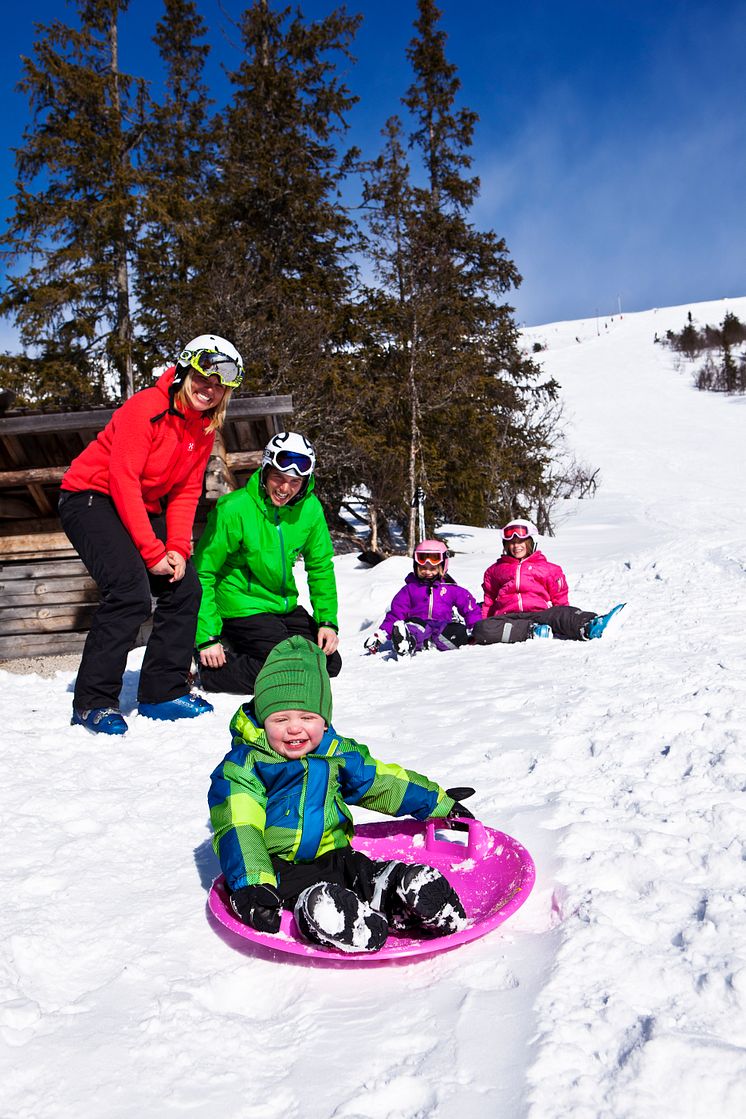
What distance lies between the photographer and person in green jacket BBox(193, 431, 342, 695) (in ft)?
16.1

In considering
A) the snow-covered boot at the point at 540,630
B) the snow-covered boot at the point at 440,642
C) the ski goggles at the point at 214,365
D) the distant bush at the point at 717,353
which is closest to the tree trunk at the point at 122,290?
the snow-covered boot at the point at 440,642

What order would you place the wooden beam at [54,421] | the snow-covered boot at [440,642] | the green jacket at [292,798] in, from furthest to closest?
the snow-covered boot at [440,642], the wooden beam at [54,421], the green jacket at [292,798]

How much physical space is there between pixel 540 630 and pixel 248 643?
290 cm

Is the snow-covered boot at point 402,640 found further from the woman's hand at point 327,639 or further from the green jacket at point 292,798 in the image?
the green jacket at point 292,798

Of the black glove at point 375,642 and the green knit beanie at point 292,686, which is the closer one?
the green knit beanie at point 292,686

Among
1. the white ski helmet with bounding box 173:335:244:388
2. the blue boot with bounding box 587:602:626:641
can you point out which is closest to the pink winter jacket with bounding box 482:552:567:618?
the blue boot with bounding box 587:602:626:641

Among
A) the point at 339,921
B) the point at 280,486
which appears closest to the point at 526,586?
the point at 280,486

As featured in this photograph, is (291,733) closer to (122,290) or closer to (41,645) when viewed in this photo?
(41,645)

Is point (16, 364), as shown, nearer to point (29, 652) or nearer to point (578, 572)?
point (29, 652)

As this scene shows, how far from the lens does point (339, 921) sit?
6.89 ft

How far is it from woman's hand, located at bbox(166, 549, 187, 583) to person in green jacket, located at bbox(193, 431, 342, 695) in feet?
Result: 1.60

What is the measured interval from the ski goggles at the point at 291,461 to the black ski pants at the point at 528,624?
302 cm

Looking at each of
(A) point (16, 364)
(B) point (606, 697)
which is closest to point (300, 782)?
(B) point (606, 697)

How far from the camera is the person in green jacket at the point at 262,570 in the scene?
16.1 feet
